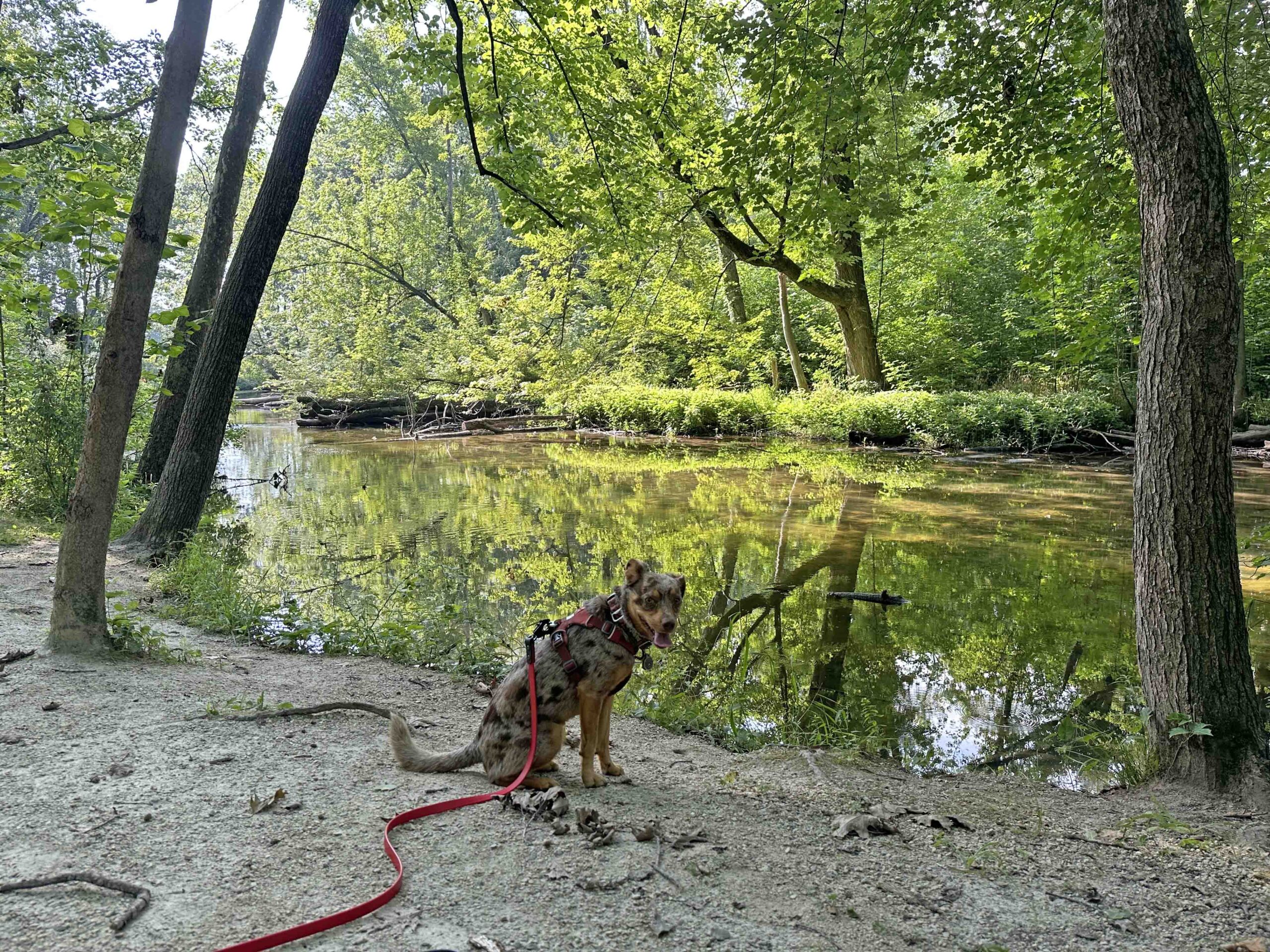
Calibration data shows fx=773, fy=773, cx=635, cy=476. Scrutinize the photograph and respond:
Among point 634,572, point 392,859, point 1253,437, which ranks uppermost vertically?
point 634,572

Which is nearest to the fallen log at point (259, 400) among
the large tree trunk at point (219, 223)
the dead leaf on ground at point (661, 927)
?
the large tree trunk at point (219, 223)

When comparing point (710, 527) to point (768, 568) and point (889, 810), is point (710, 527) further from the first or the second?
point (889, 810)

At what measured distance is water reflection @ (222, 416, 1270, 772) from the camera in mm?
5512

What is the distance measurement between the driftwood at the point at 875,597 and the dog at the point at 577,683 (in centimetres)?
482

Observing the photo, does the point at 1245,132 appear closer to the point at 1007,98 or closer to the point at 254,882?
the point at 1007,98

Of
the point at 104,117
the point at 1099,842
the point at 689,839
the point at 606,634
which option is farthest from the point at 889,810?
the point at 104,117

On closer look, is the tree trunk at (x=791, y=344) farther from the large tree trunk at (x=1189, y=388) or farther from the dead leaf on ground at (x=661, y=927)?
the dead leaf on ground at (x=661, y=927)

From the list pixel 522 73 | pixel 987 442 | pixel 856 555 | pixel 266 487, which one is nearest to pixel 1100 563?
pixel 856 555

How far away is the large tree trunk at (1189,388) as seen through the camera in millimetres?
3631

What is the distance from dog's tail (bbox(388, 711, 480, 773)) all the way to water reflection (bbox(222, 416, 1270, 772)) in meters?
1.86

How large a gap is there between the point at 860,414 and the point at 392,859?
850 inches

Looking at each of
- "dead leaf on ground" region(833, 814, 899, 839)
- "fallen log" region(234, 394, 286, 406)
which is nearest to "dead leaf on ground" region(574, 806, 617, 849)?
"dead leaf on ground" region(833, 814, 899, 839)

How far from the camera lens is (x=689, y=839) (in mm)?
3021

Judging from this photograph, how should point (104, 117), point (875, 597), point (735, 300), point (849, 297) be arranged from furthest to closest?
point (735, 300) < point (849, 297) < point (104, 117) < point (875, 597)
